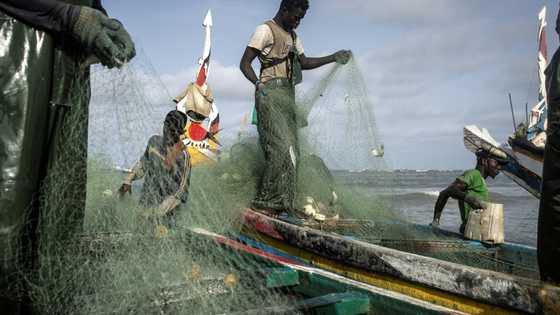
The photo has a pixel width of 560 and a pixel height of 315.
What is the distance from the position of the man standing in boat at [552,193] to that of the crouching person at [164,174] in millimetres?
2122

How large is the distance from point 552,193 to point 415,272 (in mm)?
1084

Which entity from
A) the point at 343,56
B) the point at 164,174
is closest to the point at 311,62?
the point at 343,56

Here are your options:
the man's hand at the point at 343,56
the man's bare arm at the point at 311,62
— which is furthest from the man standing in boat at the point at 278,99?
the man's bare arm at the point at 311,62

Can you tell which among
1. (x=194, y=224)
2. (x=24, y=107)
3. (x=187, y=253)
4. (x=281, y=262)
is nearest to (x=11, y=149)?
(x=24, y=107)

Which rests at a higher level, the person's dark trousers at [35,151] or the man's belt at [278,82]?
the man's belt at [278,82]

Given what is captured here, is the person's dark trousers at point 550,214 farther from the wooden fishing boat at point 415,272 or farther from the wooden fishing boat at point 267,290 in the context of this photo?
the wooden fishing boat at point 267,290

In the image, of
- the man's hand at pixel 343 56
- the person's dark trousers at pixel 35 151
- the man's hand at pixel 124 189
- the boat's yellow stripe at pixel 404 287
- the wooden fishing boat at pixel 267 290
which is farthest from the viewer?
the man's hand at pixel 343 56

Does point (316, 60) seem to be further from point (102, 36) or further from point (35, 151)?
point (35, 151)

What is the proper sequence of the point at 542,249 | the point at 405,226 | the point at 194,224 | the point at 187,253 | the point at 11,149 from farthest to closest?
the point at 405,226 < the point at 194,224 < the point at 187,253 < the point at 542,249 < the point at 11,149

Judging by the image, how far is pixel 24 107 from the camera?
2.03 meters

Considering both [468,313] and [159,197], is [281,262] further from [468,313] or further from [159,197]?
[468,313]

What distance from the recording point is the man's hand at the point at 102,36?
6.75ft

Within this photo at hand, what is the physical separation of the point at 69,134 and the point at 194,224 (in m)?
1.62

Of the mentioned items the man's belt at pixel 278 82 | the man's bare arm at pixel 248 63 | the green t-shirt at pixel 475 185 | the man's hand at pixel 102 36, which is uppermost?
the man's bare arm at pixel 248 63
